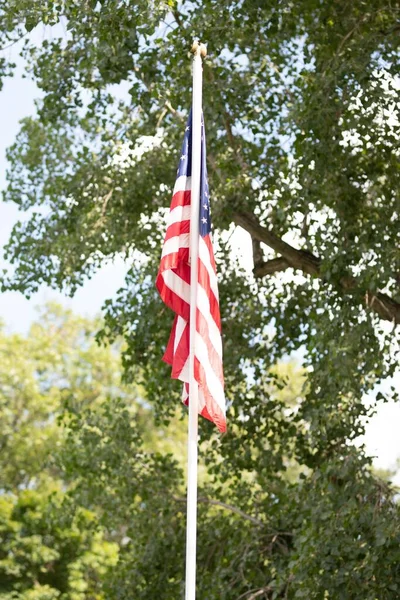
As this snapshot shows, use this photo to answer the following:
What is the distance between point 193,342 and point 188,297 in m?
0.47

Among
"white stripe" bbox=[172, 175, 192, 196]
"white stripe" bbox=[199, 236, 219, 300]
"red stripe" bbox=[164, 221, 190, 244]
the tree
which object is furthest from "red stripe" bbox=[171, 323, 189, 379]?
the tree

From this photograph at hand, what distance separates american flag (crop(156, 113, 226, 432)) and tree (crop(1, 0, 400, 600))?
206 centimetres

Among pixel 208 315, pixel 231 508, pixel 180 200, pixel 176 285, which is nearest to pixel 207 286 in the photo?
pixel 208 315

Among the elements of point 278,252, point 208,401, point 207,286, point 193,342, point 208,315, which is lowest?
point 208,401

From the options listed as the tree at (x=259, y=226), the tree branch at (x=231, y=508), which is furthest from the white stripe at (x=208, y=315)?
the tree branch at (x=231, y=508)

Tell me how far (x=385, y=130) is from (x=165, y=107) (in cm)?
289

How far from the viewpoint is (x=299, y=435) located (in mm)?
12086

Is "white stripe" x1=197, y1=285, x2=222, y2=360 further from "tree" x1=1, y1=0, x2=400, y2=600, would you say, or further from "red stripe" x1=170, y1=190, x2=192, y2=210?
"tree" x1=1, y1=0, x2=400, y2=600

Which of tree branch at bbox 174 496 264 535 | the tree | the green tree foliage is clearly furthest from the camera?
the green tree foliage

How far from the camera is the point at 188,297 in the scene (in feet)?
23.0

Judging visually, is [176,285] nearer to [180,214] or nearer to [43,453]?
[180,214]

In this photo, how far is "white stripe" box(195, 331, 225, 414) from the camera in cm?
662

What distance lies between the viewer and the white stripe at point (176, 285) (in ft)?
22.9

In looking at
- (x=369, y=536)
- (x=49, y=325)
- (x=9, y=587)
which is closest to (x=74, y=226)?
(x=369, y=536)
